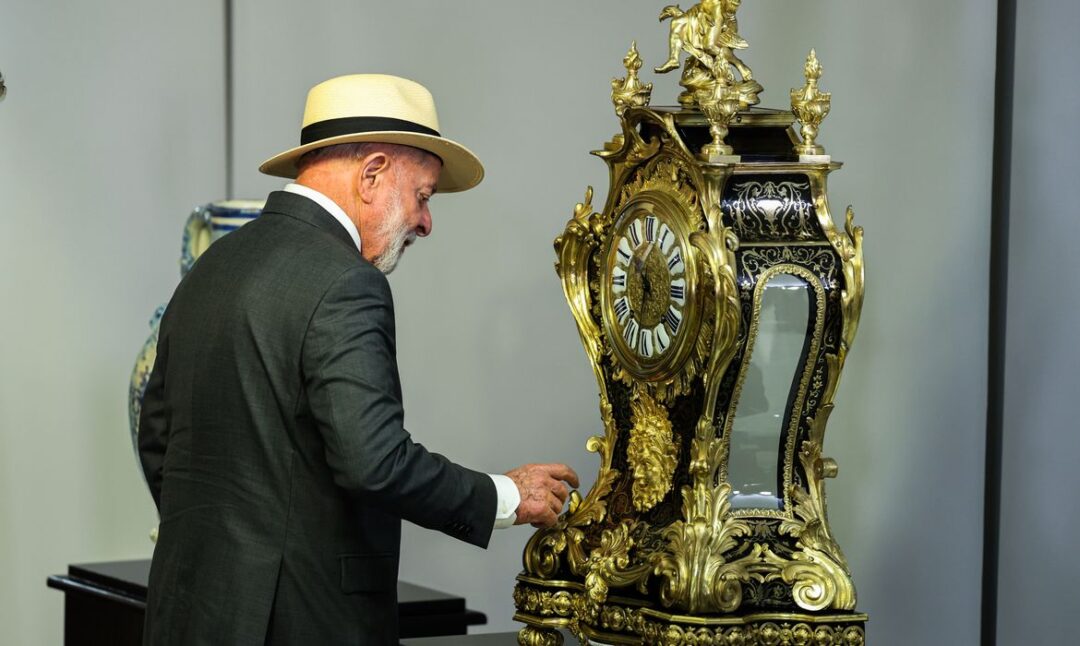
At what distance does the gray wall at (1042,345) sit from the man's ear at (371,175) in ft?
4.31

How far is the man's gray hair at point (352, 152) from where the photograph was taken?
2.69m

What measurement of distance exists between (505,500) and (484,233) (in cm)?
189

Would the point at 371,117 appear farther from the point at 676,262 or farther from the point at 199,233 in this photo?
the point at 199,233

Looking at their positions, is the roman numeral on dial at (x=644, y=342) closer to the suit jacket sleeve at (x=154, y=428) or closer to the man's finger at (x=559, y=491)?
the man's finger at (x=559, y=491)

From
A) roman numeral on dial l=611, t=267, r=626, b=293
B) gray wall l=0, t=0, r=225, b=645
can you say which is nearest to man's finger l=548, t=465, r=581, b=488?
roman numeral on dial l=611, t=267, r=626, b=293

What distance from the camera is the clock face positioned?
8.66ft

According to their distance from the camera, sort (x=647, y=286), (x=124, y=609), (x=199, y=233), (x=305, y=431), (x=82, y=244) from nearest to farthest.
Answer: (x=305, y=431)
(x=647, y=286)
(x=124, y=609)
(x=199, y=233)
(x=82, y=244)

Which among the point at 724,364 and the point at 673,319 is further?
the point at 673,319

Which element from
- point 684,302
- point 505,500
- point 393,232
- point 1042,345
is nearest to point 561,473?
point 505,500

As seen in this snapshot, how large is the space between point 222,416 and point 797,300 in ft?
2.96

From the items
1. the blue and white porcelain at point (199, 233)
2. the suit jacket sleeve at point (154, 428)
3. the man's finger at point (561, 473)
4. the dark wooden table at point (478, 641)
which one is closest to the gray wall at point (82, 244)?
the blue and white porcelain at point (199, 233)

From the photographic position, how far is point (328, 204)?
265cm

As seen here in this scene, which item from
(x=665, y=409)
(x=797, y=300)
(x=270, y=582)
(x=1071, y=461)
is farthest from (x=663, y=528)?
(x=1071, y=461)

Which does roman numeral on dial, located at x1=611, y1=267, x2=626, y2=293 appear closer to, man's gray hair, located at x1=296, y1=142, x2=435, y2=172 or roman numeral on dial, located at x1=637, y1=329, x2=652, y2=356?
roman numeral on dial, located at x1=637, y1=329, x2=652, y2=356
